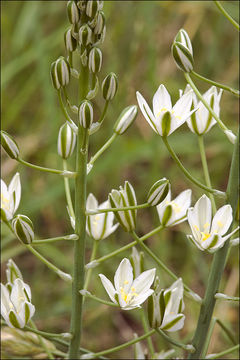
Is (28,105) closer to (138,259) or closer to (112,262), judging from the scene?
(112,262)

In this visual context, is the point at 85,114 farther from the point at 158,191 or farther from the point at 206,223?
the point at 206,223

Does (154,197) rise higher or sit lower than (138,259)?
higher

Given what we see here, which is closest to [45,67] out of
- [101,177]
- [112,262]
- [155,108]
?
[101,177]

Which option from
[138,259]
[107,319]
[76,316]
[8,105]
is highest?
[8,105]

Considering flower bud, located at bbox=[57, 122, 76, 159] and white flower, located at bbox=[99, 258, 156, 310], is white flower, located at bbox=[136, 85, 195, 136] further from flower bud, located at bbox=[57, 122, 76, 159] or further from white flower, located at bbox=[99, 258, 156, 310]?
white flower, located at bbox=[99, 258, 156, 310]

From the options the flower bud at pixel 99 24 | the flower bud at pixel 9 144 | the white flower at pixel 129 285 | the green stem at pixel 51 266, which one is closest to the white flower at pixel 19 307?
the green stem at pixel 51 266

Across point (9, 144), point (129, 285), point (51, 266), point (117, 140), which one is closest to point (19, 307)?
point (51, 266)

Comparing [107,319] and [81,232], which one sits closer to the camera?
[81,232]
